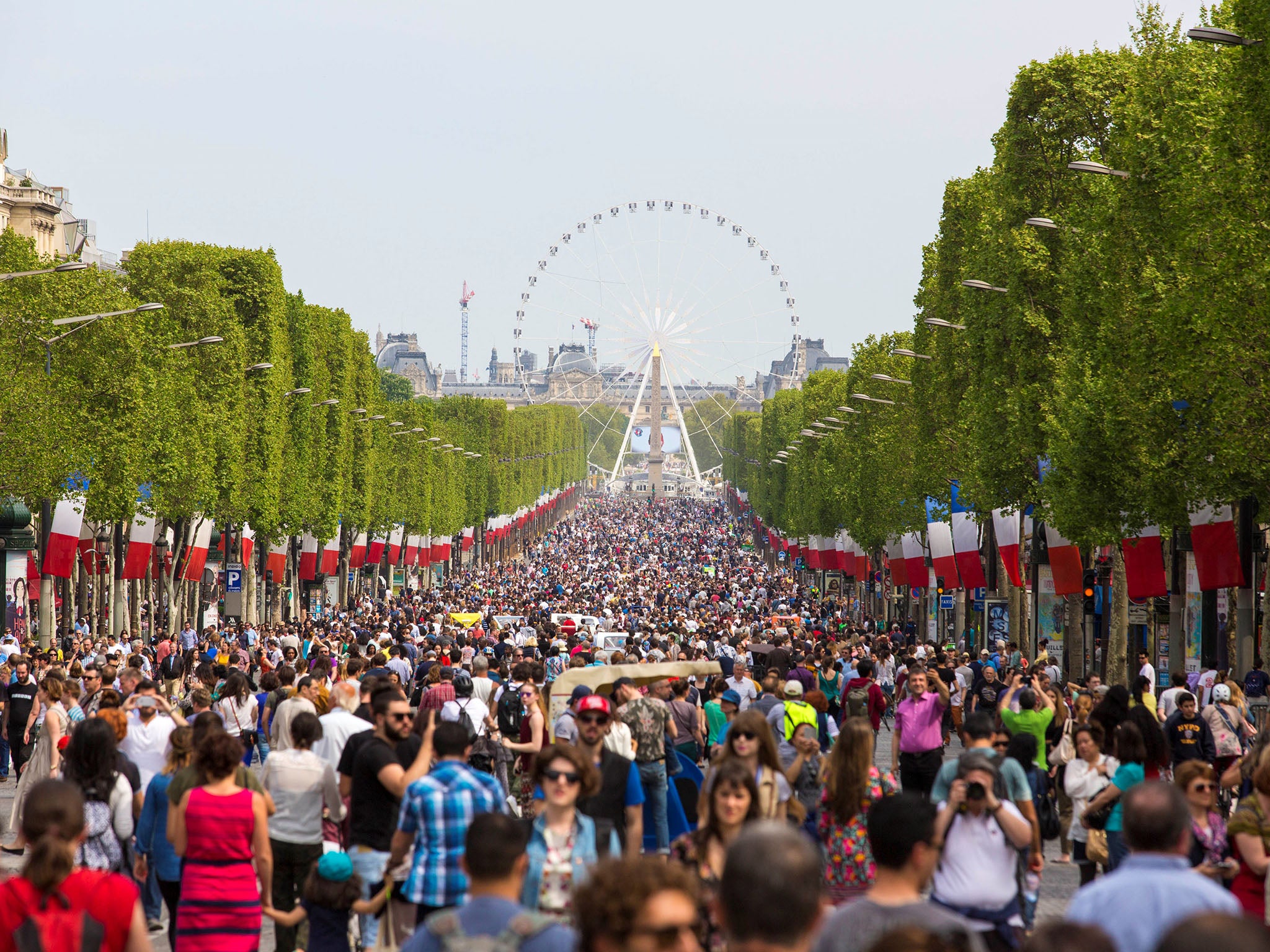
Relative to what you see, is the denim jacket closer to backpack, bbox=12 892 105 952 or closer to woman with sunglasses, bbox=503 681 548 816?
backpack, bbox=12 892 105 952

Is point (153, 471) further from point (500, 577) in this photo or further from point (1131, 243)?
point (500, 577)

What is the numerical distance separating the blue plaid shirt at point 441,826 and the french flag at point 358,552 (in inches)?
2515

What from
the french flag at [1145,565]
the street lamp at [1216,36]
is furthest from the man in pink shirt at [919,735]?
the french flag at [1145,565]

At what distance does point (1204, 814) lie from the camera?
10.7 m

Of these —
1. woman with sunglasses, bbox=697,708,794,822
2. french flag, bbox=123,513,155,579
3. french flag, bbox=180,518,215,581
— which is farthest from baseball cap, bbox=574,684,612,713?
french flag, bbox=180,518,215,581

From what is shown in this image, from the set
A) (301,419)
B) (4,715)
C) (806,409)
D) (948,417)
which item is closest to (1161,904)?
(4,715)

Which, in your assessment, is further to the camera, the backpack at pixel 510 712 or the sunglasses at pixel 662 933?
the backpack at pixel 510 712

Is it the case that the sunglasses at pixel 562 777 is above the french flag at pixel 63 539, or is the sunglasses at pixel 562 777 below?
below

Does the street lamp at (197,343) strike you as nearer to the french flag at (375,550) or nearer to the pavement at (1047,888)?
the pavement at (1047,888)

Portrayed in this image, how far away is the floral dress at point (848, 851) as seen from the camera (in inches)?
388

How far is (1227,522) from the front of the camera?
29125mm

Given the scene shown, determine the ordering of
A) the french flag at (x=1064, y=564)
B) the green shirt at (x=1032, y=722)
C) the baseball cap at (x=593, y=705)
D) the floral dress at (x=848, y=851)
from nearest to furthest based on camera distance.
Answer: the floral dress at (x=848, y=851), the baseball cap at (x=593, y=705), the green shirt at (x=1032, y=722), the french flag at (x=1064, y=564)

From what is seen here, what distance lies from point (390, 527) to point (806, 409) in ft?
84.3

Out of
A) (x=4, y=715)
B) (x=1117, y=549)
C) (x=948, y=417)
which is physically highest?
(x=948, y=417)
